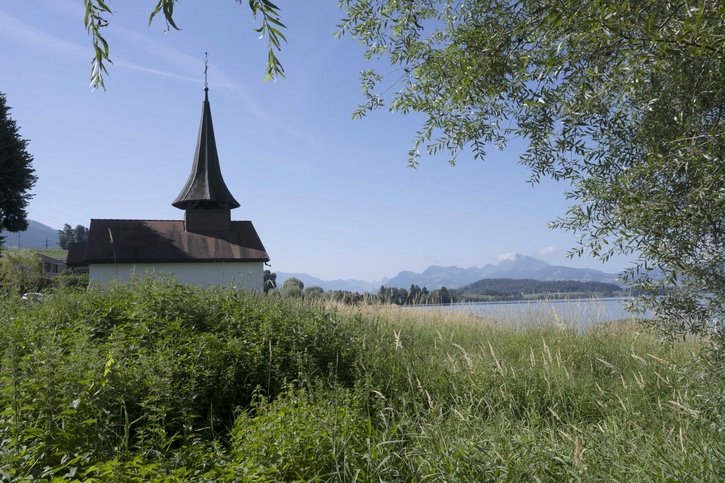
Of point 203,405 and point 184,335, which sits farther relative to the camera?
point 184,335

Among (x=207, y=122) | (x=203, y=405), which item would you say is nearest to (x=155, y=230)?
(x=207, y=122)

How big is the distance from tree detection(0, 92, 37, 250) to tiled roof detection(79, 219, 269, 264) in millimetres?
3303

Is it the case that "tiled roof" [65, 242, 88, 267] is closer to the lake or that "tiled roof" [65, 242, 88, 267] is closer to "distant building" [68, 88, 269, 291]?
"distant building" [68, 88, 269, 291]

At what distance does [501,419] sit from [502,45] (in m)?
2.90

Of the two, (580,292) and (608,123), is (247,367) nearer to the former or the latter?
(608,123)

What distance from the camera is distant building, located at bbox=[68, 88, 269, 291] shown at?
2677 centimetres

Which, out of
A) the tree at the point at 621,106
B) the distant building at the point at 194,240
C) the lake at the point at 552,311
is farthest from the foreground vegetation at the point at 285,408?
the distant building at the point at 194,240

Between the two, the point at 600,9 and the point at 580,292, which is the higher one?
the point at 600,9

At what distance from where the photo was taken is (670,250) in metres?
3.40

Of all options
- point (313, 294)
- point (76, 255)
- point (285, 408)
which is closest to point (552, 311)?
point (313, 294)

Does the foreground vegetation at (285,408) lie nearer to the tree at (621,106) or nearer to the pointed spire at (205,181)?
the tree at (621,106)

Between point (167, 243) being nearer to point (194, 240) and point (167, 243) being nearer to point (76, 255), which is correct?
point (194, 240)

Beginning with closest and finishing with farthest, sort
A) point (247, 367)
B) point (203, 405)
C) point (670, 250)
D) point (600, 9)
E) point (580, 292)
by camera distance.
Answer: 1. point (600, 9)
2. point (670, 250)
3. point (203, 405)
4. point (247, 367)
5. point (580, 292)

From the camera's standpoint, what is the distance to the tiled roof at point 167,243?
2672cm
